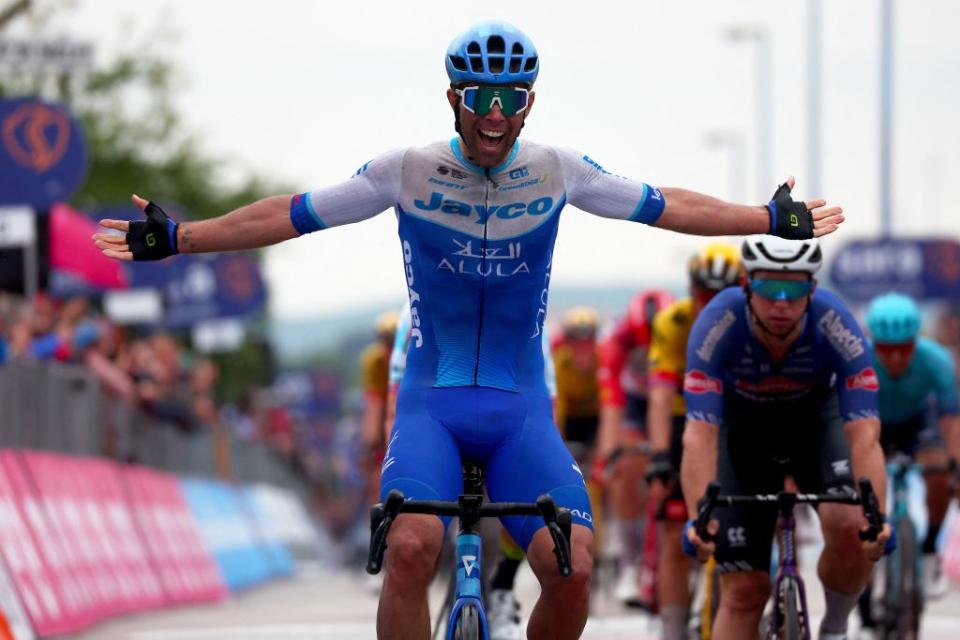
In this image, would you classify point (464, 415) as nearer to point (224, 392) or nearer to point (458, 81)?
point (458, 81)

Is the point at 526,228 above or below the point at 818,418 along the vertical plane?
above

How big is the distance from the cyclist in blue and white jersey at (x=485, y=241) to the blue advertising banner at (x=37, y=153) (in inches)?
327

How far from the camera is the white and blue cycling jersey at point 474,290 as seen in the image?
739 centimetres

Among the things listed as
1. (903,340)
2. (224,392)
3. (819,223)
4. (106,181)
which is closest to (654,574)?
(903,340)

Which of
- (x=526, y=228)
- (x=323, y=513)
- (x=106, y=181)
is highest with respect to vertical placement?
(x=106, y=181)

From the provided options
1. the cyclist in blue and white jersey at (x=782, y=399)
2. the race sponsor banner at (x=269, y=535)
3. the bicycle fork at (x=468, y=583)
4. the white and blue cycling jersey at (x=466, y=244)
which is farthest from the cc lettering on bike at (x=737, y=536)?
the race sponsor banner at (x=269, y=535)

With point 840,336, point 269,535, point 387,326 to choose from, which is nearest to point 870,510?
point 840,336

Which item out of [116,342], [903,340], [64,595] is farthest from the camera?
[116,342]

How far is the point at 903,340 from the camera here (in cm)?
1204

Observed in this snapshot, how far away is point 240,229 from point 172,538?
12.6 metres

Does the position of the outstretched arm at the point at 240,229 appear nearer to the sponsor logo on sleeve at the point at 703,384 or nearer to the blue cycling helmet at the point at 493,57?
the blue cycling helmet at the point at 493,57

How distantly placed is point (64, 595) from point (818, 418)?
21.0ft

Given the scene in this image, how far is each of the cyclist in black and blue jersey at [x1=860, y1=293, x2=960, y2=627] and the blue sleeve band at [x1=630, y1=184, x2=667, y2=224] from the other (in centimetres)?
445

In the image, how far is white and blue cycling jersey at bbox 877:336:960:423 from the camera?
12211 millimetres
